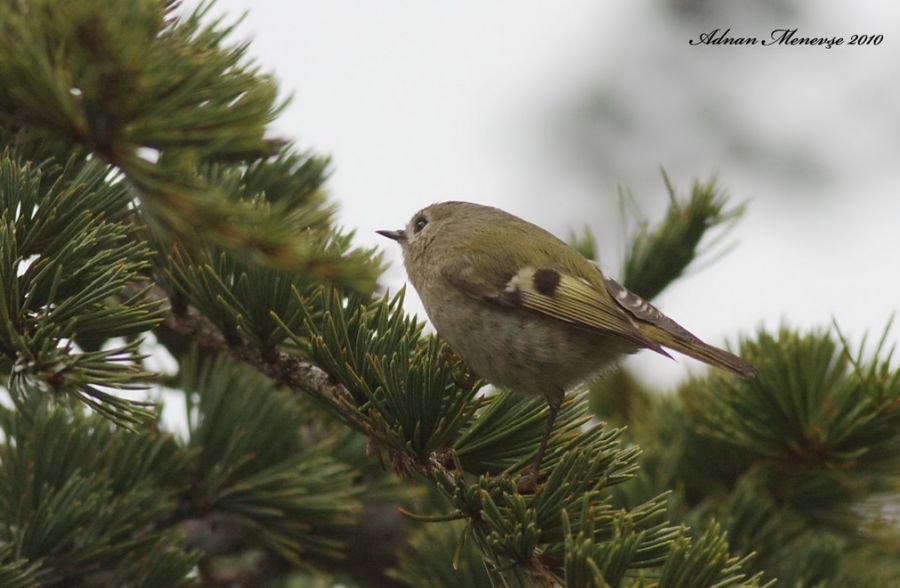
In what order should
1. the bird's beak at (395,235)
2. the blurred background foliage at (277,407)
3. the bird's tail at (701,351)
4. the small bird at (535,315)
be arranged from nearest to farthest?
the blurred background foliage at (277,407), the bird's tail at (701,351), the small bird at (535,315), the bird's beak at (395,235)

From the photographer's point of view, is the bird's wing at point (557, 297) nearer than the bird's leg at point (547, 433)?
No

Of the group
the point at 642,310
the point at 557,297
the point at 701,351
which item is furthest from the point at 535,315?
the point at 701,351

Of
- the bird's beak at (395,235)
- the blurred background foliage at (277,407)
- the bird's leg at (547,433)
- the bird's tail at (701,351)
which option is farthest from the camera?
the bird's beak at (395,235)

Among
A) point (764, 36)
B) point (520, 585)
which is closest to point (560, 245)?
point (520, 585)

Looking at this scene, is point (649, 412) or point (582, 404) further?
point (649, 412)

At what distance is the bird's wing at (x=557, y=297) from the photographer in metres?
1.73

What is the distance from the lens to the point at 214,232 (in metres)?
1.21

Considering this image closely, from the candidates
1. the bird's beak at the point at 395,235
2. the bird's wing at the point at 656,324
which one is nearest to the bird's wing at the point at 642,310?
the bird's wing at the point at 656,324

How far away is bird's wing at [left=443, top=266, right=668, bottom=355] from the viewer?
68.2 inches

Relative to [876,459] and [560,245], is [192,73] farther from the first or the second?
[876,459]

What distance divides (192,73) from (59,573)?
656 millimetres

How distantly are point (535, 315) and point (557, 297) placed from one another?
5 cm

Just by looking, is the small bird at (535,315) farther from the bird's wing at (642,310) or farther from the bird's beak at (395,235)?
the bird's beak at (395,235)

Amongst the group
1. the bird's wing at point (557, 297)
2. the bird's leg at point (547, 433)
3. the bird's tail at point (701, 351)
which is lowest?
the bird's leg at point (547, 433)
